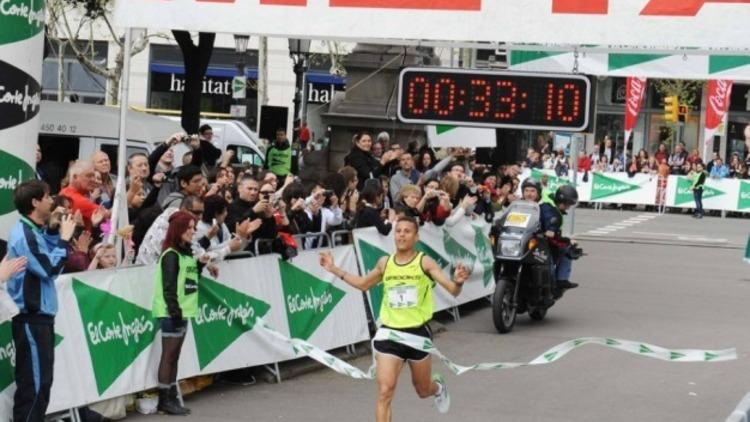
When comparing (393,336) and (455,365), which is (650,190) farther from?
(393,336)

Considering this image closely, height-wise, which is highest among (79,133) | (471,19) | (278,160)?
(471,19)

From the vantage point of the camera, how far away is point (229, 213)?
42.1 ft

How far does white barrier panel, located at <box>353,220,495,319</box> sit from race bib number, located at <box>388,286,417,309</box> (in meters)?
4.61

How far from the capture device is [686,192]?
4512cm

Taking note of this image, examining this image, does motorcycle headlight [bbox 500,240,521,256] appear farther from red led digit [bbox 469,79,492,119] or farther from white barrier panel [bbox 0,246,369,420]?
white barrier panel [bbox 0,246,369,420]

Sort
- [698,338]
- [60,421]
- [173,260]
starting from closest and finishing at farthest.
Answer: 1. [60,421]
2. [173,260]
3. [698,338]

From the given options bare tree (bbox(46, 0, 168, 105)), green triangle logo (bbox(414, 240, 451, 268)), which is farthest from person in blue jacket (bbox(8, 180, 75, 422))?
bare tree (bbox(46, 0, 168, 105))

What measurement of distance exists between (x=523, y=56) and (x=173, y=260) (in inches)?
434

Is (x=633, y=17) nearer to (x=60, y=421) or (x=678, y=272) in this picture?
(x=60, y=421)

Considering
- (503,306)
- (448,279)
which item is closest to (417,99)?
(503,306)

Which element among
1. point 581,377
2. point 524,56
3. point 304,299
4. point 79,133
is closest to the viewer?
point 304,299

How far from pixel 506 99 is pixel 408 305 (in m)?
5.21

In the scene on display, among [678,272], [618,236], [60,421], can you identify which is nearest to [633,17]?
[60,421]

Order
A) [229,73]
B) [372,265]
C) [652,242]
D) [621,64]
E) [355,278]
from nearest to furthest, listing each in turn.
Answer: [355,278] < [372,265] < [621,64] < [652,242] < [229,73]
